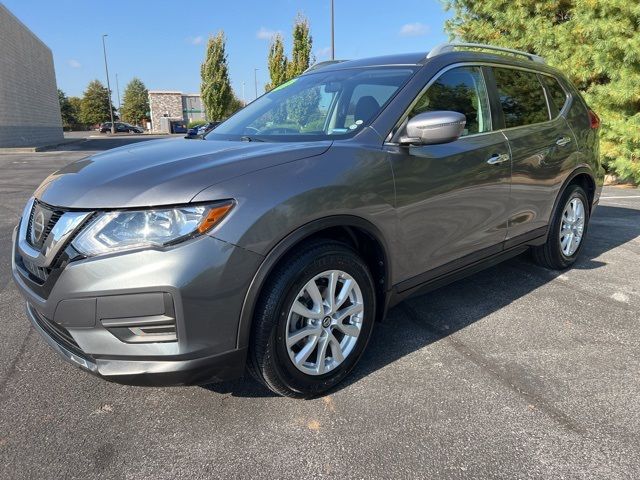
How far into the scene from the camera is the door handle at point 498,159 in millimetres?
3247

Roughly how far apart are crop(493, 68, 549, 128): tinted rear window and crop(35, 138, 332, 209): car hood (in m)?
1.77

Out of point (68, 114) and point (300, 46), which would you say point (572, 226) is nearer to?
point (300, 46)

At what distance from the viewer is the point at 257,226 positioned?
6.75 feet

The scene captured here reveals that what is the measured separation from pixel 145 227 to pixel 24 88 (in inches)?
1397

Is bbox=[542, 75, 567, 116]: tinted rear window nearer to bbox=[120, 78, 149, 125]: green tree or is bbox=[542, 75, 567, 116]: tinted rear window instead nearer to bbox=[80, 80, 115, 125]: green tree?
bbox=[80, 80, 115, 125]: green tree

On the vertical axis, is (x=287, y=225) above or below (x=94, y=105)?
below

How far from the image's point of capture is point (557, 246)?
4238 millimetres

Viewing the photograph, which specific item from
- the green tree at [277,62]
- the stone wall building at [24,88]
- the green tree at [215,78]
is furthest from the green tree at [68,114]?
the green tree at [277,62]

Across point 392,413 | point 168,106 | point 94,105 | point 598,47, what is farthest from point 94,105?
point 392,413

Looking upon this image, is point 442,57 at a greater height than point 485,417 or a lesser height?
greater

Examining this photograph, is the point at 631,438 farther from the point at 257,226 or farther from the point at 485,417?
the point at 257,226

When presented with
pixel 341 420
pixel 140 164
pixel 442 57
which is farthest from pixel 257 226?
pixel 442 57

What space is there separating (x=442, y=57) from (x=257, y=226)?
73.1 inches

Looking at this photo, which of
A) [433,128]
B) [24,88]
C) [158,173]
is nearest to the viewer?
[158,173]
